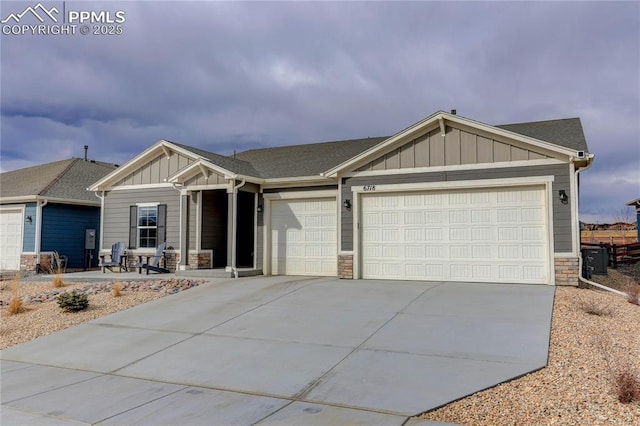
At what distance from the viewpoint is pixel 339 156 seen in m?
14.9

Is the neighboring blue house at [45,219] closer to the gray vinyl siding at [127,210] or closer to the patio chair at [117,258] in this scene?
the gray vinyl siding at [127,210]

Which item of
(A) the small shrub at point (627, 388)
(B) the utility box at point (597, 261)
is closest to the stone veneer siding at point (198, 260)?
(B) the utility box at point (597, 261)

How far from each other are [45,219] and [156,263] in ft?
17.4

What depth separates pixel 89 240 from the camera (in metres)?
17.5

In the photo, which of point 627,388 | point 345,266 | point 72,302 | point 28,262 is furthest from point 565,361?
point 28,262

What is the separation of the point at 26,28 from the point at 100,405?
999 cm

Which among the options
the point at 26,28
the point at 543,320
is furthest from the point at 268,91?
the point at 543,320

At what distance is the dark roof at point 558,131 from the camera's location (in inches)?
428

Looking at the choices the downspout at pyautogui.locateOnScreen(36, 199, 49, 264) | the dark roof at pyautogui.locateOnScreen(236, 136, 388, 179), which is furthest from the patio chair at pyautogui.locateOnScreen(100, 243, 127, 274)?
the dark roof at pyautogui.locateOnScreen(236, 136, 388, 179)

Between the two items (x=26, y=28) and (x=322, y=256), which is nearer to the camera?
(x=26, y=28)

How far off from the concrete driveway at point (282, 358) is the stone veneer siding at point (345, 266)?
229 centimetres

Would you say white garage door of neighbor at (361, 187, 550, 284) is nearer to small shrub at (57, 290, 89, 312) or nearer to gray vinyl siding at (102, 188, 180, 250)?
gray vinyl siding at (102, 188, 180, 250)

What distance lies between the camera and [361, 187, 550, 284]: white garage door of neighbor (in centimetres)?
1046

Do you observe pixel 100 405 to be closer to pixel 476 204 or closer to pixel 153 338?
pixel 153 338
